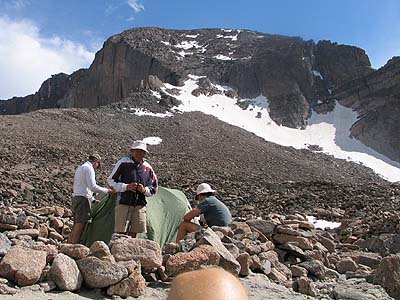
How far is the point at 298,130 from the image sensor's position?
185 feet

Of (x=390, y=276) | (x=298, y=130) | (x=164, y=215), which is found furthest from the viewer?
(x=298, y=130)

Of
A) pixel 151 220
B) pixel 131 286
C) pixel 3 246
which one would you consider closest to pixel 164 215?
pixel 151 220

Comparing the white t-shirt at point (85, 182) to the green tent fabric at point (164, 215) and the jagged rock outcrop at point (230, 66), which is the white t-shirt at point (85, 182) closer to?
the green tent fabric at point (164, 215)

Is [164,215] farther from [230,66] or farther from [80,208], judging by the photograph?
[230,66]

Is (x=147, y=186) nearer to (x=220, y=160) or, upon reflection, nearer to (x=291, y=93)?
(x=220, y=160)

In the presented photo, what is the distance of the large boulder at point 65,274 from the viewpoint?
424 cm

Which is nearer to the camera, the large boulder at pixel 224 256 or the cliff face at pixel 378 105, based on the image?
the large boulder at pixel 224 256

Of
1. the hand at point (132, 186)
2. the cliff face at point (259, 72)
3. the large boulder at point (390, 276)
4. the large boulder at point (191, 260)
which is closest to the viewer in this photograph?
the large boulder at point (191, 260)

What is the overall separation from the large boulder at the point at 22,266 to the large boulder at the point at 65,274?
0.12m

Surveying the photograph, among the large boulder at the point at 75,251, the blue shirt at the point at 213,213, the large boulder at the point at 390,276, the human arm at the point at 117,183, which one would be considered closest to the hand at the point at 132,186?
the human arm at the point at 117,183

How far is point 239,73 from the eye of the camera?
63.8 meters

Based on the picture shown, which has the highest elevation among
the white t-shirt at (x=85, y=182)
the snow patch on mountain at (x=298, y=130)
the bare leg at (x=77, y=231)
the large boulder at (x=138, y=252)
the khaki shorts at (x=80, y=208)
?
the snow patch on mountain at (x=298, y=130)

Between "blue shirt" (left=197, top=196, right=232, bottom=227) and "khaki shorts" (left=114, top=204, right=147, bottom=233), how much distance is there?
37.6 inches

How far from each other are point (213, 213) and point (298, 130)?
166ft
